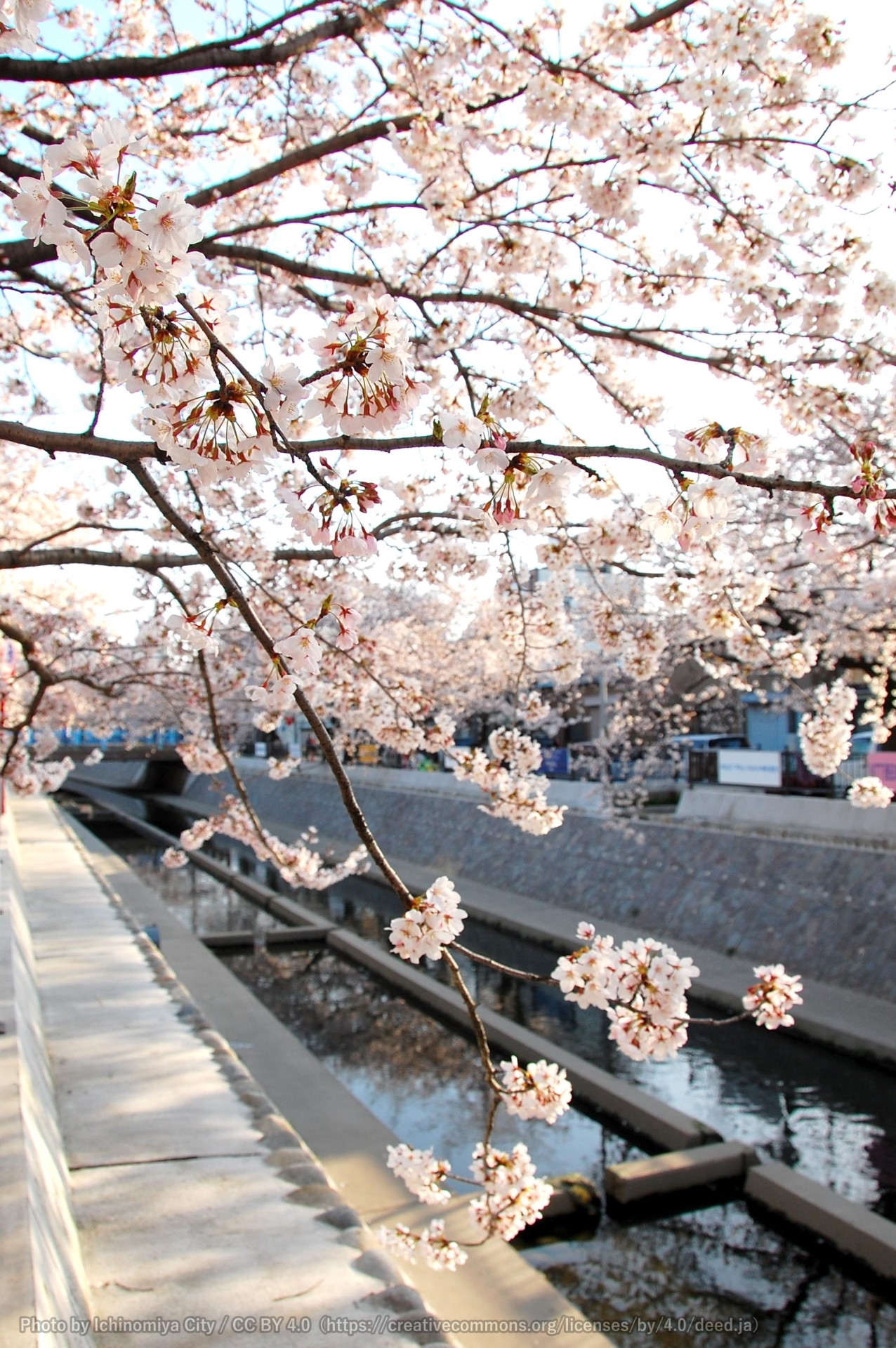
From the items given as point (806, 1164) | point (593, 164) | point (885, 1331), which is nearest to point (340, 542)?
point (593, 164)

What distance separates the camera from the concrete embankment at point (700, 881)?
1048 cm

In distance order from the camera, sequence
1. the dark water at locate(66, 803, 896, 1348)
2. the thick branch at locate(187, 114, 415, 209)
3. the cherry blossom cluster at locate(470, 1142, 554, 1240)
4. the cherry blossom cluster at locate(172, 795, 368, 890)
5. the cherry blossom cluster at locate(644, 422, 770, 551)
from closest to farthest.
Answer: the cherry blossom cluster at locate(644, 422, 770, 551) → the cherry blossom cluster at locate(470, 1142, 554, 1240) → the thick branch at locate(187, 114, 415, 209) → the cherry blossom cluster at locate(172, 795, 368, 890) → the dark water at locate(66, 803, 896, 1348)

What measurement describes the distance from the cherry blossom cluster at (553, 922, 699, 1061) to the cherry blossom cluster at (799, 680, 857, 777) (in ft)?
8.54

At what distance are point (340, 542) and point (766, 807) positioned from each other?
12.5m

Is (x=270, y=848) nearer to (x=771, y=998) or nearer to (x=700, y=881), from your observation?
(x=771, y=998)

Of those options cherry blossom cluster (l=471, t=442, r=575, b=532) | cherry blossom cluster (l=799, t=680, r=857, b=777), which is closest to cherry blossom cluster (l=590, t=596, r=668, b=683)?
cherry blossom cluster (l=799, t=680, r=857, b=777)

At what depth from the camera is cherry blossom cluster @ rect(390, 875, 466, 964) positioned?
219 cm

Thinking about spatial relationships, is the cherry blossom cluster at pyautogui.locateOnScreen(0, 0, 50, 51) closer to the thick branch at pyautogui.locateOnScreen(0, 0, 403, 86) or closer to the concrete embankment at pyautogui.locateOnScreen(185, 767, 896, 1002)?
the thick branch at pyautogui.locateOnScreen(0, 0, 403, 86)

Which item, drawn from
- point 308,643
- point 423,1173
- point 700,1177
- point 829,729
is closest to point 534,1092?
point 423,1173

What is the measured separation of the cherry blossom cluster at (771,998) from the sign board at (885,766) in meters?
9.92

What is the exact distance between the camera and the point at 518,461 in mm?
1860

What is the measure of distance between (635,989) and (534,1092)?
49 cm

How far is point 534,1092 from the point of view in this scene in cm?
249

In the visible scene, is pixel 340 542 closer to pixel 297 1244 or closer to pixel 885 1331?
pixel 297 1244
